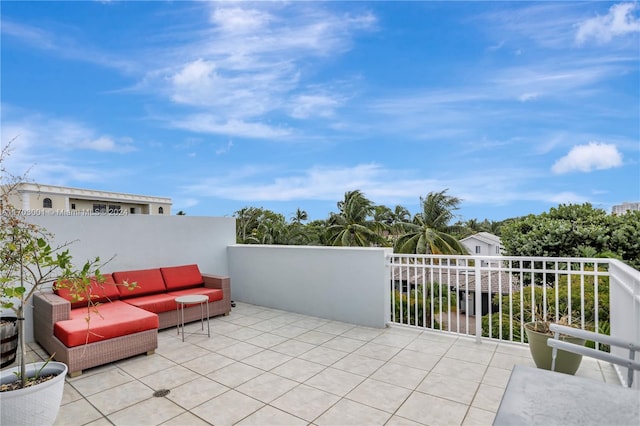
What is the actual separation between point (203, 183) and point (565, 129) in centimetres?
1417

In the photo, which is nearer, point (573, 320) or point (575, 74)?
point (573, 320)

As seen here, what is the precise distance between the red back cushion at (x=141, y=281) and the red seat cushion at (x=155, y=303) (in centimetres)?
13

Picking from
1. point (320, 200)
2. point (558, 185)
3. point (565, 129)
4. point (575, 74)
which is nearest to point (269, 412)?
point (575, 74)

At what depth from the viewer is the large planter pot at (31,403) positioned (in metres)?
2.23

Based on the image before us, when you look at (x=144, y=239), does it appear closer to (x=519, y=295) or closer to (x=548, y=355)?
(x=548, y=355)

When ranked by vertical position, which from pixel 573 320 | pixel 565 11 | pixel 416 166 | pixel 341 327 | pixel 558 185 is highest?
pixel 565 11

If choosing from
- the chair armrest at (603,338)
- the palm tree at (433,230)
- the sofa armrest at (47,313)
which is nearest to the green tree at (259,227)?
the palm tree at (433,230)

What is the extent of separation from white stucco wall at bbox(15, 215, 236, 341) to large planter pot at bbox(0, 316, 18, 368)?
3.33 ft

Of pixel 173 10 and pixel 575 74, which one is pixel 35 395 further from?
pixel 575 74

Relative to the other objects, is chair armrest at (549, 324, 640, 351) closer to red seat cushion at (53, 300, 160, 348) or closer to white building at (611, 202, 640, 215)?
red seat cushion at (53, 300, 160, 348)

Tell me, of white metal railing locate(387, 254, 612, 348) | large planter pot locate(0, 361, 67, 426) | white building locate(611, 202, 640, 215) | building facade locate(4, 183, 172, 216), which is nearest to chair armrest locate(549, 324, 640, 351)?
white metal railing locate(387, 254, 612, 348)

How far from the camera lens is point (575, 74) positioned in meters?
7.48

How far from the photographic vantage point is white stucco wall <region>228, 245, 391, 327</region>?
513 centimetres

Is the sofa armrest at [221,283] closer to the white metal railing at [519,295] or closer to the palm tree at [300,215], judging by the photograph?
the white metal railing at [519,295]
